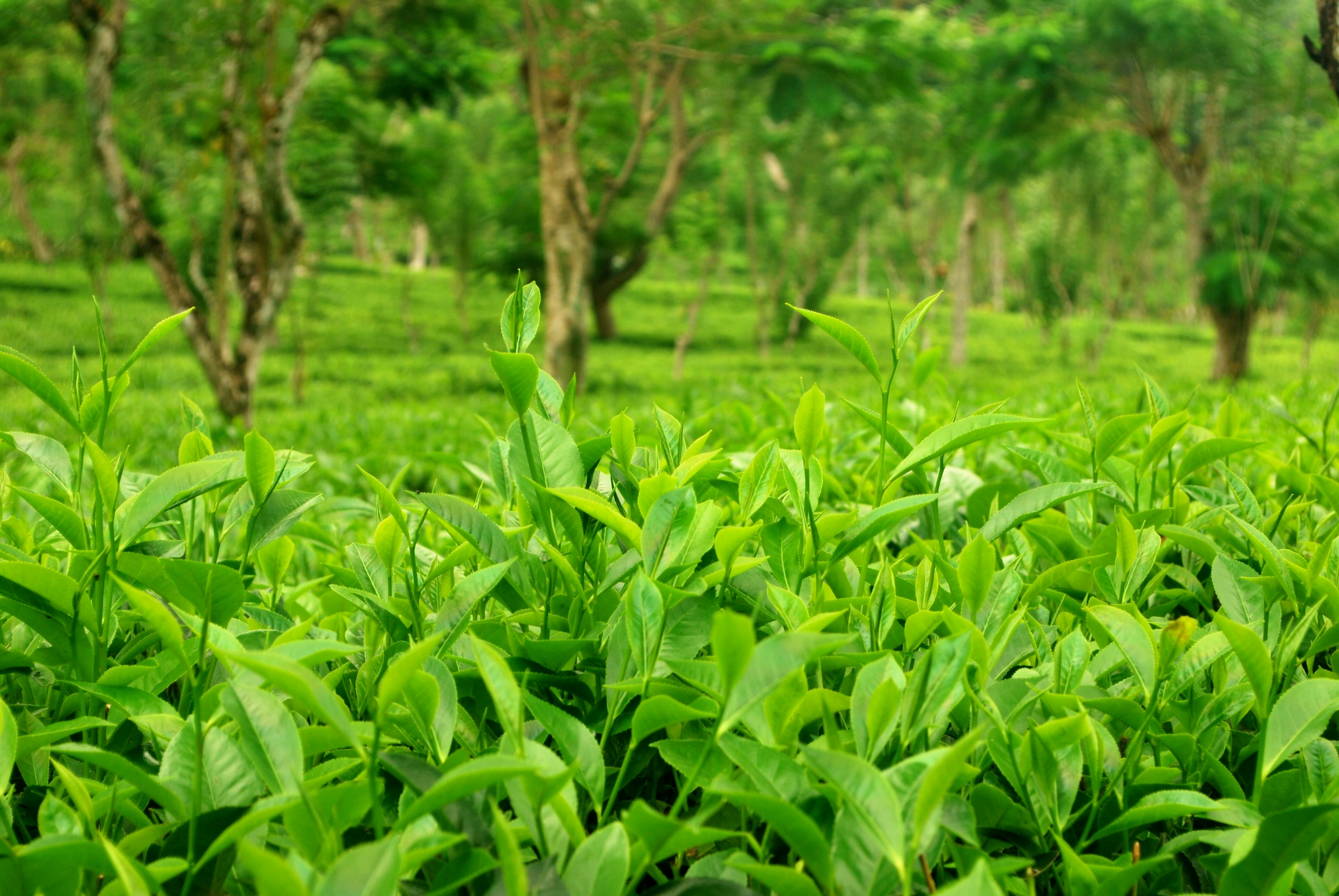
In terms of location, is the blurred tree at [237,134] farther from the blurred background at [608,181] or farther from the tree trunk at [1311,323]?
the tree trunk at [1311,323]

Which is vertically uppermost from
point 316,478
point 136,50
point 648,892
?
point 136,50

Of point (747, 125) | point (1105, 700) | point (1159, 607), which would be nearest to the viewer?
point (1105, 700)

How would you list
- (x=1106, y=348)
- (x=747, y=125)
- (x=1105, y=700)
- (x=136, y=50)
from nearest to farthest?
(x=1105, y=700) < (x=136, y=50) < (x=747, y=125) < (x=1106, y=348)

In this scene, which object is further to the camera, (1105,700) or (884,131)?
(884,131)

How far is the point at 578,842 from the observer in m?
0.57

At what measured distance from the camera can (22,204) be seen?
25547 millimetres

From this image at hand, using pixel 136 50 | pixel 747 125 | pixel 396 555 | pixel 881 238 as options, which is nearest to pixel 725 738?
pixel 396 555

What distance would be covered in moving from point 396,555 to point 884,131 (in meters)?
22.2

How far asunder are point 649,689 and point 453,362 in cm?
1749

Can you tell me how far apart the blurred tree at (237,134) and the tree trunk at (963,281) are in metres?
13.7

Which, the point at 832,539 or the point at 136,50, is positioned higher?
the point at 136,50

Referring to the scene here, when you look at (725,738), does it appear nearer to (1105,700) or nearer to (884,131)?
(1105,700)

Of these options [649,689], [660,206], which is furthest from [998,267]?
[649,689]

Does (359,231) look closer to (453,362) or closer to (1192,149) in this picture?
(453,362)
